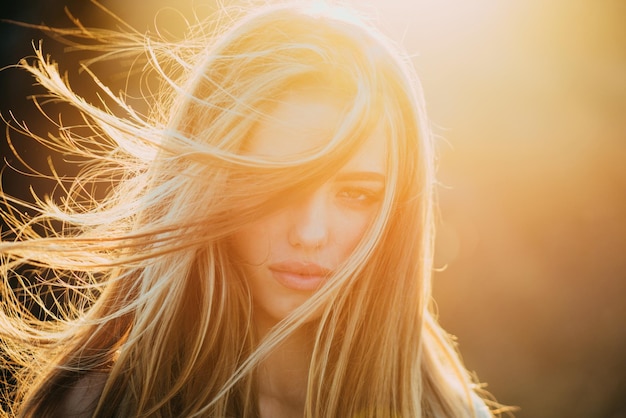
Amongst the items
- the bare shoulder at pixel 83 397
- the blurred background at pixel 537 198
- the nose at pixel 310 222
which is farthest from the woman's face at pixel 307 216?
the blurred background at pixel 537 198

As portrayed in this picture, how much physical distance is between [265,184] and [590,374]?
4.56 m

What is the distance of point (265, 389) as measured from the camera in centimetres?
206

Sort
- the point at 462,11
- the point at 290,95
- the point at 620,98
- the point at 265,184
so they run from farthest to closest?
the point at 620,98 → the point at 462,11 → the point at 290,95 → the point at 265,184

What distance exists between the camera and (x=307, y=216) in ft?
5.58

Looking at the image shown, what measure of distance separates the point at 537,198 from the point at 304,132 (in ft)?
13.7

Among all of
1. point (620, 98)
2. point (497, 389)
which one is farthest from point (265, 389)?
point (620, 98)

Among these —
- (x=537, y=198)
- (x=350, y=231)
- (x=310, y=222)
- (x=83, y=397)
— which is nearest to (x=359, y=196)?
(x=350, y=231)

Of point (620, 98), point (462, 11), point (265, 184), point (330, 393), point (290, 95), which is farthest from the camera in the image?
point (620, 98)

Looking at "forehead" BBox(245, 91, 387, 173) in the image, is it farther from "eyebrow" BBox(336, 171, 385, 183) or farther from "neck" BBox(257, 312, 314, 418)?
"neck" BBox(257, 312, 314, 418)

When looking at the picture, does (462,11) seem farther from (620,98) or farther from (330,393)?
(330,393)

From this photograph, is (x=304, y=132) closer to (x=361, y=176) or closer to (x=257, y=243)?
(x=361, y=176)

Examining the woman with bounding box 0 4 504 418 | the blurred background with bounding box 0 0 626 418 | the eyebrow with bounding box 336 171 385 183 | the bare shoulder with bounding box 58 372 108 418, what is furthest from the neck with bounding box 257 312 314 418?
the blurred background with bounding box 0 0 626 418

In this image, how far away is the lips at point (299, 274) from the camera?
5.72 feet

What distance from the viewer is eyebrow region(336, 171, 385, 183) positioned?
1.71 metres
